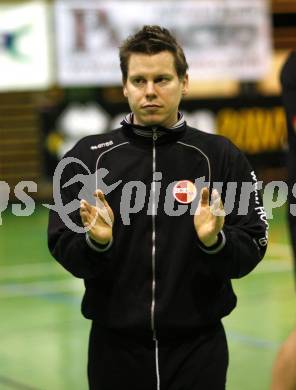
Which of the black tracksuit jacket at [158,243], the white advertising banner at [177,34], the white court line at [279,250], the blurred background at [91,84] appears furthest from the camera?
the white advertising banner at [177,34]

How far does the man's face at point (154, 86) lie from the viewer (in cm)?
358

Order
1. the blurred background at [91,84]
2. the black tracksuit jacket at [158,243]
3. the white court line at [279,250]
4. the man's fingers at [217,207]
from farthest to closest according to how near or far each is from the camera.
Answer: the blurred background at [91,84] → the white court line at [279,250] → the black tracksuit jacket at [158,243] → the man's fingers at [217,207]

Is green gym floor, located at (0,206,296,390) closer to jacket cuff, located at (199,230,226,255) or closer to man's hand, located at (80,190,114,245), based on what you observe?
jacket cuff, located at (199,230,226,255)

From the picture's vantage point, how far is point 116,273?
11.8 ft

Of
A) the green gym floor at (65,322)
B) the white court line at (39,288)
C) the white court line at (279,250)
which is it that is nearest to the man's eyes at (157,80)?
the green gym floor at (65,322)

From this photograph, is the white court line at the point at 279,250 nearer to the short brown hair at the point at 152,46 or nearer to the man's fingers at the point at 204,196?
the short brown hair at the point at 152,46

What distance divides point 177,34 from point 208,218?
12033mm

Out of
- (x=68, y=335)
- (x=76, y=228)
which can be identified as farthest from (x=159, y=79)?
(x=68, y=335)

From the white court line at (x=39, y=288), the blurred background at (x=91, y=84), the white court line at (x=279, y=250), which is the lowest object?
the white court line at (x=279, y=250)

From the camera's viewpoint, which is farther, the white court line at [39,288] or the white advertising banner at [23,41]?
the white advertising banner at [23,41]

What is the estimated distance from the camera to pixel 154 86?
357 cm

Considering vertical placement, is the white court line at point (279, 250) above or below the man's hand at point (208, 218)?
below

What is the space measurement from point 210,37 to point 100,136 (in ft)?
39.6

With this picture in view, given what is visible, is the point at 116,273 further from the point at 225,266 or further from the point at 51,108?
the point at 51,108
